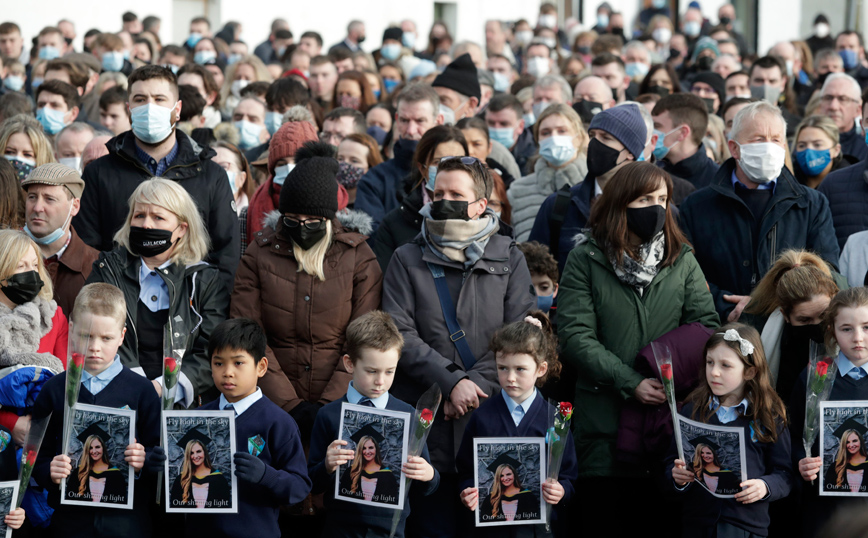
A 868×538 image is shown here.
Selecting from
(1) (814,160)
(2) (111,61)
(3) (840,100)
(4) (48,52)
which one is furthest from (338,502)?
(4) (48,52)

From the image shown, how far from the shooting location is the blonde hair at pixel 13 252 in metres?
5.11

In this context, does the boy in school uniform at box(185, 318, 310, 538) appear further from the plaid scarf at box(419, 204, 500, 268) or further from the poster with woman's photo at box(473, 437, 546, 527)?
the plaid scarf at box(419, 204, 500, 268)

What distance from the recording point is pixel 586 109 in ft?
30.2

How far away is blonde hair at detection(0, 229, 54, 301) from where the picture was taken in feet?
16.8

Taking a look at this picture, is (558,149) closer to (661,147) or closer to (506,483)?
(661,147)

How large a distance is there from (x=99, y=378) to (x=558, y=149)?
3.68 meters

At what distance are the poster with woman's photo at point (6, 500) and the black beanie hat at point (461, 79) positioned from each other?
19.6 feet

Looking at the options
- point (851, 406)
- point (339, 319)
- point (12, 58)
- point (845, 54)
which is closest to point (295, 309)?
point (339, 319)

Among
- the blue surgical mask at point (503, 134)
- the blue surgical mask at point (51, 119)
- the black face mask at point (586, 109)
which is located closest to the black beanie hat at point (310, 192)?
the black face mask at point (586, 109)

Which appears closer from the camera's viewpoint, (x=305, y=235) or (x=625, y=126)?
(x=305, y=235)

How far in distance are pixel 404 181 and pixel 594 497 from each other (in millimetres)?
2258

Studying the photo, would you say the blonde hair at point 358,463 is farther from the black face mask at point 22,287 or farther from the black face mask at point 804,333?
the black face mask at point 804,333

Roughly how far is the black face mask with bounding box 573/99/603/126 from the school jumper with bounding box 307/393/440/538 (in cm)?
484

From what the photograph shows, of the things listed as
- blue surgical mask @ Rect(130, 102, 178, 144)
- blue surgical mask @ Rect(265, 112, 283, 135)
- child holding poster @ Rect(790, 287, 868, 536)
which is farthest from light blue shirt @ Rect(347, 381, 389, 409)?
blue surgical mask @ Rect(265, 112, 283, 135)
